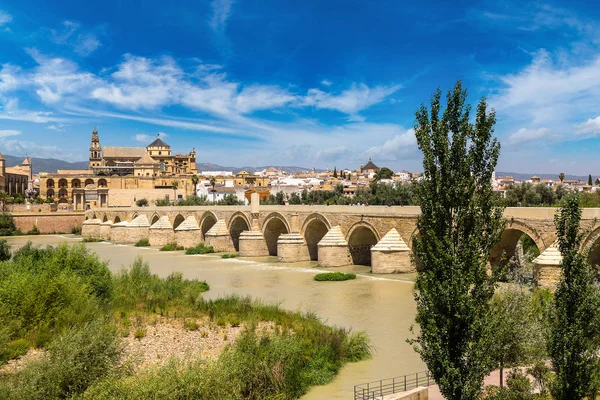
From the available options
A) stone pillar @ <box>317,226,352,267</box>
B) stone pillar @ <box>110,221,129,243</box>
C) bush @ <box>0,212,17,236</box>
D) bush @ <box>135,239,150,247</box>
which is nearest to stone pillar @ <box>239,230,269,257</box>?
stone pillar @ <box>317,226,352,267</box>

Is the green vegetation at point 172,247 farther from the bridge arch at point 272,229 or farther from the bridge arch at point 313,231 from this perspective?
the bridge arch at point 313,231

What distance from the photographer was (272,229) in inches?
1251

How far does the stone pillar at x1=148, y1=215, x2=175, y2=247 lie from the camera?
39156 mm

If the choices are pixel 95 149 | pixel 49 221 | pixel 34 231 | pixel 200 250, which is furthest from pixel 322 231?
pixel 95 149

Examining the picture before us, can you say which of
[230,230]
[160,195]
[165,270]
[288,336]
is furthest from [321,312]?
[160,195]

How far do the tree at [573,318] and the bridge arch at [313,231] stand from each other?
20.3 meters

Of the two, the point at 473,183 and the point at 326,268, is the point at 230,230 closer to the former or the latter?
the point at 326,268

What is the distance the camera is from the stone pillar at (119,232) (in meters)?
44.2

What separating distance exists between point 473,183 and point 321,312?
31.5 ft

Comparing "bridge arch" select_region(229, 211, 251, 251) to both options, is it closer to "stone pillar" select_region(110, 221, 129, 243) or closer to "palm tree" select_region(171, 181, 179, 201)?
"stone pillar" select_region(110, 221, 129, 243)

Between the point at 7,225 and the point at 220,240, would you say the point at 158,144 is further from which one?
the point at 220,240

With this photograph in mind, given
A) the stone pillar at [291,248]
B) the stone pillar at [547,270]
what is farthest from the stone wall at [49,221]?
the stone pillar at [547,270]

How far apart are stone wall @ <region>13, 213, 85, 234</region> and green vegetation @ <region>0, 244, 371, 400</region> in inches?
1750

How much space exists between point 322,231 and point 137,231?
20.7 meters
